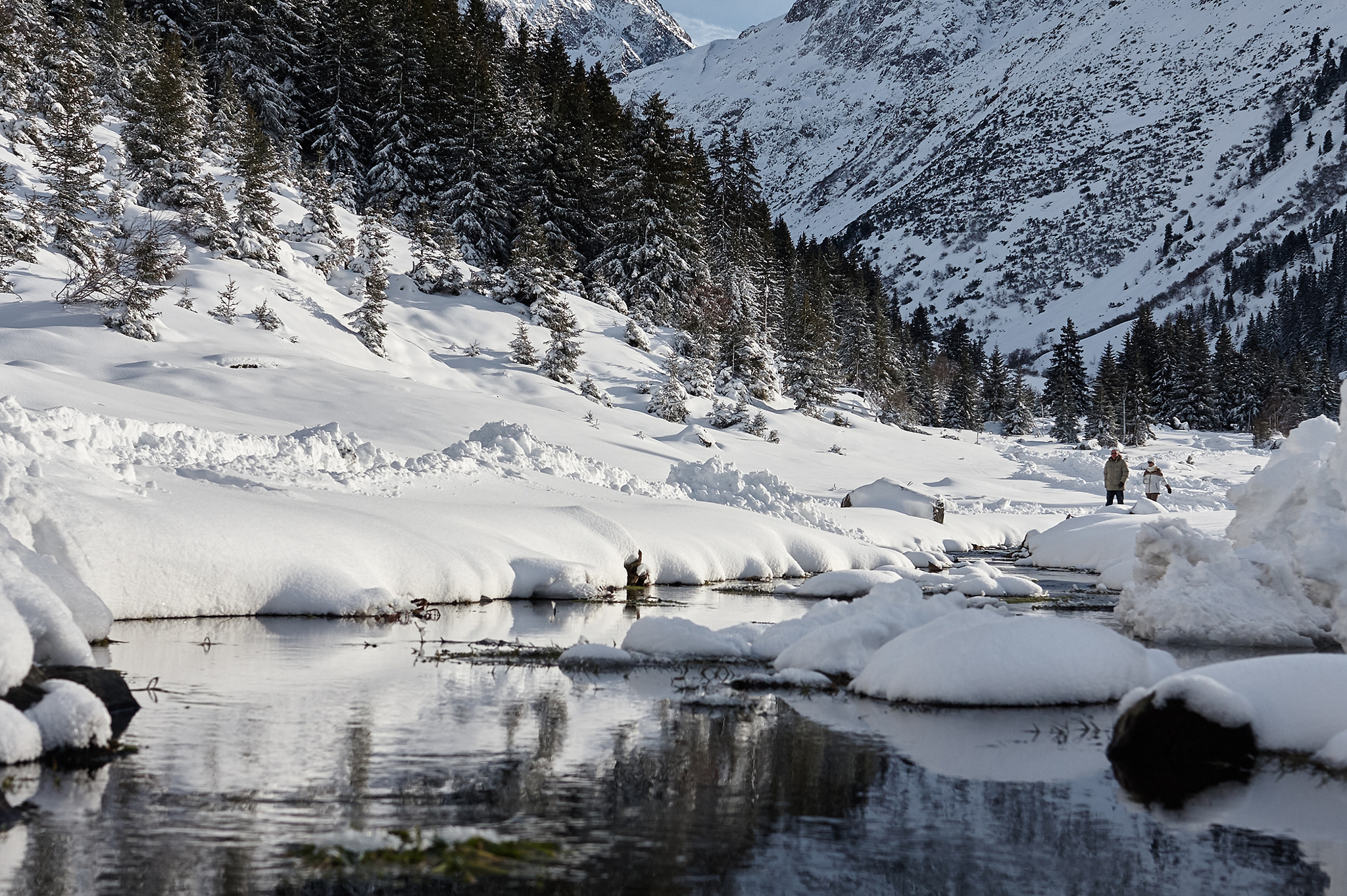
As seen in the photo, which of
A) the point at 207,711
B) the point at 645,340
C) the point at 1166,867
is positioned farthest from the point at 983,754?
the point at 645,340

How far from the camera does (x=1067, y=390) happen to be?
300ft

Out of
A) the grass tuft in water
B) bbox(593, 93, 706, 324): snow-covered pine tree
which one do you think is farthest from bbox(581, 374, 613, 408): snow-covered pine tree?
the grass tuft in water

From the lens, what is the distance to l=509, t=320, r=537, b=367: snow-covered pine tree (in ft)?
123

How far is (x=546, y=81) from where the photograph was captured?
6222 centimetres

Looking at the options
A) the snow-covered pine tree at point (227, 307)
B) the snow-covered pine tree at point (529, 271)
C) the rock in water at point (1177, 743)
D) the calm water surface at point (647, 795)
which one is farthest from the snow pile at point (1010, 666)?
the snow-covered pine tree at point (529, 271)

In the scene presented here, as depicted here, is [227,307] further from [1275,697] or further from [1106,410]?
[1106,410]

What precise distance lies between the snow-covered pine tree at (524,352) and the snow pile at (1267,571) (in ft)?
86.5

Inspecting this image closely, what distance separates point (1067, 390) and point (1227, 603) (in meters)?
83.2

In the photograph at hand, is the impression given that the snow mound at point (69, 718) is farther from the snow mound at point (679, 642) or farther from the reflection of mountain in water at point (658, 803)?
the snow mound at point (679, 642)

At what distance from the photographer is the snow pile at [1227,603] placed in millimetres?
12031

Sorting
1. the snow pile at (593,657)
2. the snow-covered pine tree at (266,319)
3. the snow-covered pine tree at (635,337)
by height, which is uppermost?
the snow-covered pine tree at (635,337)

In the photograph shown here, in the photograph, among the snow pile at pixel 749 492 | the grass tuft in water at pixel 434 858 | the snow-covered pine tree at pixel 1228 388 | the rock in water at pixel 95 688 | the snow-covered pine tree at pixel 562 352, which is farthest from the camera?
the snow-covered pine tree at pixel 1228 388

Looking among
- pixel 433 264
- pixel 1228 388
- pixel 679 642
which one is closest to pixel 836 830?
pixel 679 642

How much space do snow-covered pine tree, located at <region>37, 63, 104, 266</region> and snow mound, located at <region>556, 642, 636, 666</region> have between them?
79.4 ft
